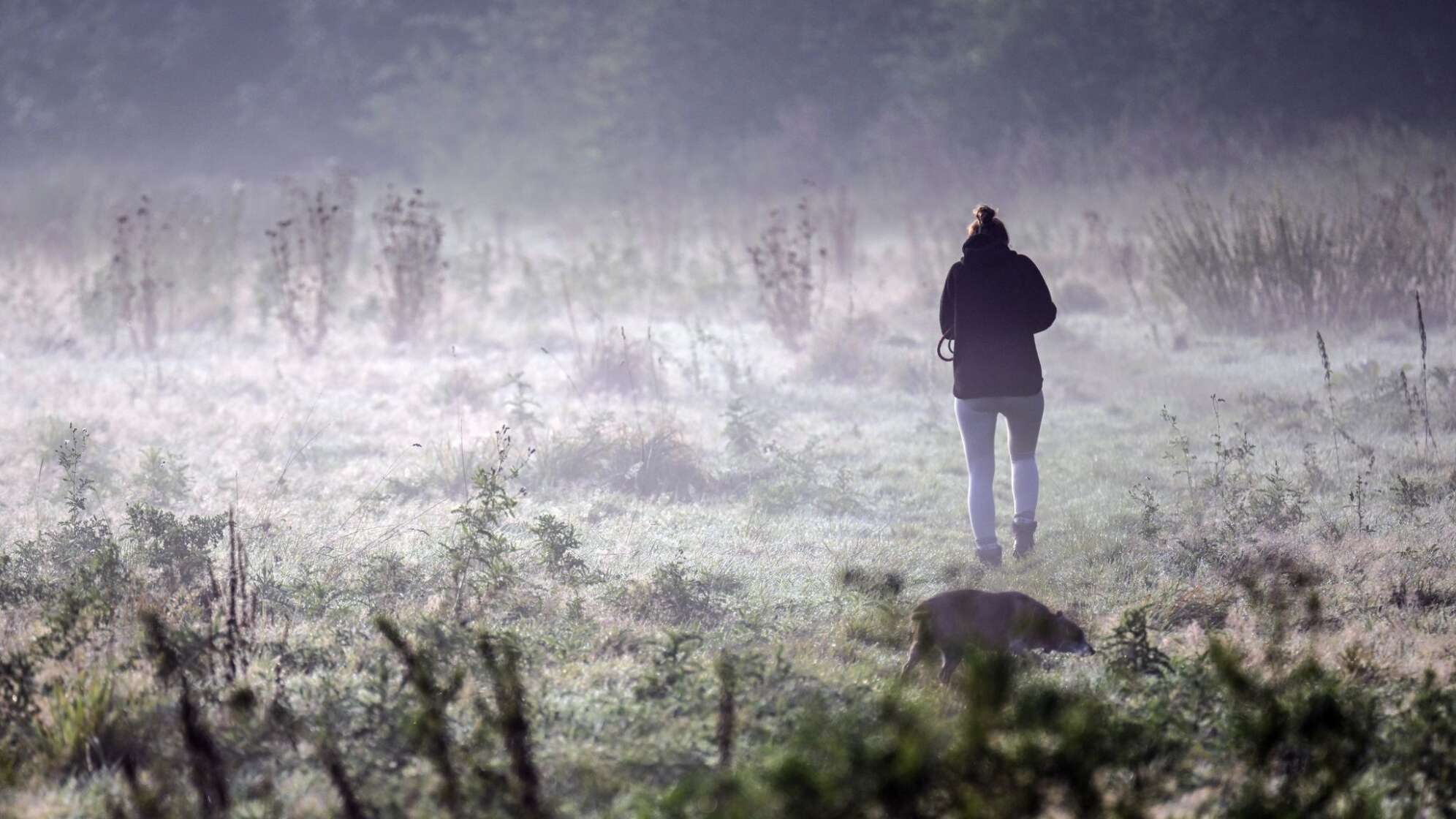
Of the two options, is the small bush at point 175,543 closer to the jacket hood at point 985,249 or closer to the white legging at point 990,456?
the white legging at point 990,456

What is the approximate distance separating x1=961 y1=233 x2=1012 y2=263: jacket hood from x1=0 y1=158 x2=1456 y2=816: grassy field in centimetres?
142

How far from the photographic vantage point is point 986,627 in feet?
13.2

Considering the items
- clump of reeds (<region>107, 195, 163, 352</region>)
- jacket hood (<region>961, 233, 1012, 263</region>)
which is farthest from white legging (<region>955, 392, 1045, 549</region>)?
clump of reeds (<region>107, 195, 163, 352</region>)

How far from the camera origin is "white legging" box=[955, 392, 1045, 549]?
560 centimetres

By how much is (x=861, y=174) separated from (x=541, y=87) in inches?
363

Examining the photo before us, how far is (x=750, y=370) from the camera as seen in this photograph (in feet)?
31.5

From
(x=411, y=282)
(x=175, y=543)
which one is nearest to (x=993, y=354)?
(x=175, y=543)

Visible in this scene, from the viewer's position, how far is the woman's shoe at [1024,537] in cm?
564

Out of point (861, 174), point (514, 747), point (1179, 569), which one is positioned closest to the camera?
point (514, 747)

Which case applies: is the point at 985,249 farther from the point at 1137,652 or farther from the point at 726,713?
the point at 726,713

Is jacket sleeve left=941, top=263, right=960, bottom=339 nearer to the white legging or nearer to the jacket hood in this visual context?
the jacket hood

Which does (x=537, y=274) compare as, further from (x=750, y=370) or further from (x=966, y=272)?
(x=966, y=272)

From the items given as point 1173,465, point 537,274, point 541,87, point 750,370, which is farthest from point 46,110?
point 1173,465

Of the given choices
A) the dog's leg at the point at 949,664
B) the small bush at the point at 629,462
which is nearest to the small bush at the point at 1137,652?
the dog's leg at the point at 949,664
